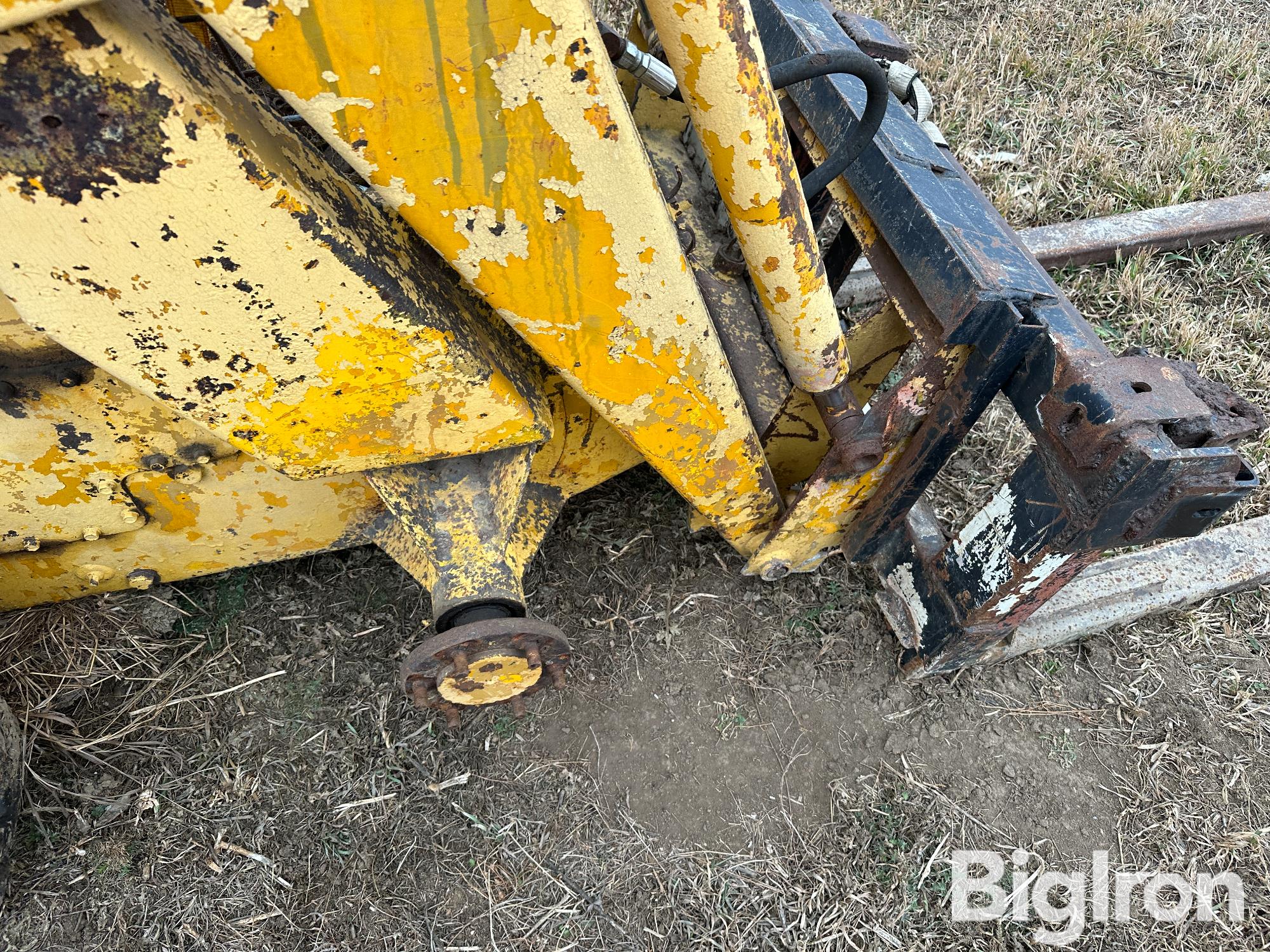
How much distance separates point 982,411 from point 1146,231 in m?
2.02

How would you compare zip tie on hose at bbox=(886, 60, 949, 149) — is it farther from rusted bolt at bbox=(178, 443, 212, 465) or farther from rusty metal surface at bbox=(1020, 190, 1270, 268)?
rusted bolt at bbox=(178, 443, 212, 465)

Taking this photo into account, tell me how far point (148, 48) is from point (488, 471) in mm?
894

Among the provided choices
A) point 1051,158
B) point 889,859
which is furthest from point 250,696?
point 1051,158

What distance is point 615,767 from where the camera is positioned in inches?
79.4

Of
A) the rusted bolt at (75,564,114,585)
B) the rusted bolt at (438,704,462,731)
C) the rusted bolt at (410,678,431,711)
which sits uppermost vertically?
the rusted bolt at (75,564,114,585)

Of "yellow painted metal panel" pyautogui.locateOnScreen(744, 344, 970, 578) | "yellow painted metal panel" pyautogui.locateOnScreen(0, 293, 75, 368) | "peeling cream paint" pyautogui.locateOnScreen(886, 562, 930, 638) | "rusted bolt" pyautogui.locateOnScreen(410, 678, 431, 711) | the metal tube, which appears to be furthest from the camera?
"peeling cream paint" pyautogui.locateOnScreen(886, 562, 930, 638)

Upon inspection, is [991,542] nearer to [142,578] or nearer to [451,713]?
[451,713]

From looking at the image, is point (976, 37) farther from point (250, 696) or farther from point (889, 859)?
point (250, 696)

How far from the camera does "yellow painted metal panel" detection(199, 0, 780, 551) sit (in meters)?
0.88

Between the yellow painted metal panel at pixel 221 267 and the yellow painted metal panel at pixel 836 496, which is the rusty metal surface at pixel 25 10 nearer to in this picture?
the yellow painted metal panel at pixel 221 267

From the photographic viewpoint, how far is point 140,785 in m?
1.94

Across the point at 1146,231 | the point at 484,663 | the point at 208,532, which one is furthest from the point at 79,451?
the point at 1146,231

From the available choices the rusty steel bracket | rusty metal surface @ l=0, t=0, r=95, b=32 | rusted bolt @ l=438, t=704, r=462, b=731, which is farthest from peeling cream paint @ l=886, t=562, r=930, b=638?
rusty metal surface @ l=0, t=0, r=95, b=32

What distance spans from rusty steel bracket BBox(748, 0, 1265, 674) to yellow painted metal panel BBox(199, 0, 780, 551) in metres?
0.51
